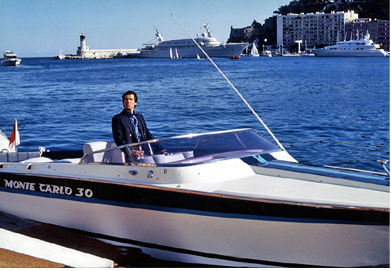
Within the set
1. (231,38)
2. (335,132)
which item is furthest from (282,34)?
(335,132)

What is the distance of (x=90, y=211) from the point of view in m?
4.26

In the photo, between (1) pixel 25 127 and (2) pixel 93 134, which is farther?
(1) pixel 25 127

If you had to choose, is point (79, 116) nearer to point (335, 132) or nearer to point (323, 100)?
point (335, 132)

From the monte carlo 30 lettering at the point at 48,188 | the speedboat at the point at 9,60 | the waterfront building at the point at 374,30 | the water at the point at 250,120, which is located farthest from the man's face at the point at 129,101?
the waterfront building at the point at 374,30

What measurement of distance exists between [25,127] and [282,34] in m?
143

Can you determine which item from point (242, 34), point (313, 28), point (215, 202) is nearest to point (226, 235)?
point (215, 202)

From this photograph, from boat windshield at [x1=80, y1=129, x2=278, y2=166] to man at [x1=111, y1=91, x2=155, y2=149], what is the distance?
1.36 feet

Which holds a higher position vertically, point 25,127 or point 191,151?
point 191,151

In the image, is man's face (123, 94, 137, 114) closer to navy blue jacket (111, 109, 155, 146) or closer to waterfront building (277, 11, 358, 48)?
navy blue jacket (111, 109, 155, 146)

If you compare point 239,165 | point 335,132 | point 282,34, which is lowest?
point 335,132

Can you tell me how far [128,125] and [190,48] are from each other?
358ft

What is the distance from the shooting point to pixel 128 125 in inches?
185

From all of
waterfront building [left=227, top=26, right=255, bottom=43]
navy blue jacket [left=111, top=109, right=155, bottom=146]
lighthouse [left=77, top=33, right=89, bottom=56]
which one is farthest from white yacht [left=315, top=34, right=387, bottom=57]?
navy blue jacket [left=111, top=109, right=155, bottom=146]

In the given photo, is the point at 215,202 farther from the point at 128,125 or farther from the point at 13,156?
the point at 13,156
